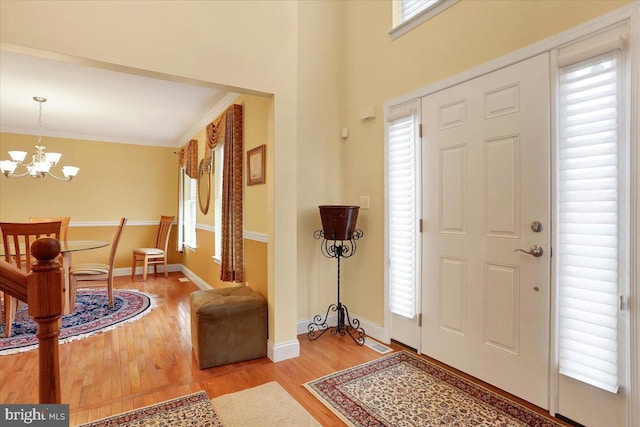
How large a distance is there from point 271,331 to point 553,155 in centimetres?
228

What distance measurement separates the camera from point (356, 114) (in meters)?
3.24

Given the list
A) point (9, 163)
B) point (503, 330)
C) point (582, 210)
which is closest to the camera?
point (582, 210)

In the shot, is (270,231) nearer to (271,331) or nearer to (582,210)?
(271,331)

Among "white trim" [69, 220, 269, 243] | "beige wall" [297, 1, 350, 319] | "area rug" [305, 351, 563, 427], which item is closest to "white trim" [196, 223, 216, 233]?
"white trim" [69, 220, 269, 243]

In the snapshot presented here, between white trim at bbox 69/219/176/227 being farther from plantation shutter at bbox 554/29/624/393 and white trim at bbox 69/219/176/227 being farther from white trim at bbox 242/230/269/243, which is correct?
plantation shutter at bbox 554/29/624/393

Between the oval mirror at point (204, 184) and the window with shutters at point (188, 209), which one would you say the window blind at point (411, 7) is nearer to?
the oval mirror at point (204, 184)

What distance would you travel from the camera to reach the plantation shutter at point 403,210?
270 centimetres

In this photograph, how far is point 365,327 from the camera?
10.3ft

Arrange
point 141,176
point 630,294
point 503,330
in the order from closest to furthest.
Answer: point 630,294 < point 503,330 < point 141,176

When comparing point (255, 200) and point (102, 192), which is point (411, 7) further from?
point (102, 192)

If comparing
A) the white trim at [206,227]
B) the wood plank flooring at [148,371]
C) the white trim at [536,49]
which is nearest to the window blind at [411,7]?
the white trim at [536,49]

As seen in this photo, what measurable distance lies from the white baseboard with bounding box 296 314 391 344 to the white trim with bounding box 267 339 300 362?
36cm

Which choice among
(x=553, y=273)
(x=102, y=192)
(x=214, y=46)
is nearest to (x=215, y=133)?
(x=214, y=46)

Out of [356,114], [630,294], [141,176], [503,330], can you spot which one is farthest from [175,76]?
[141,176]
